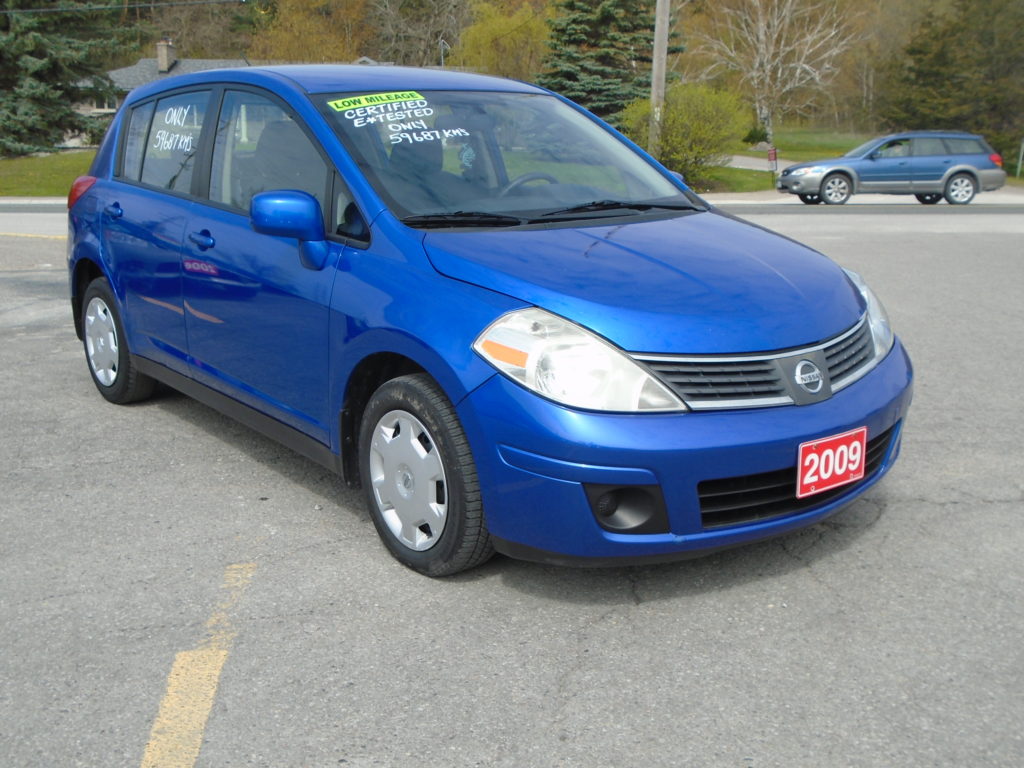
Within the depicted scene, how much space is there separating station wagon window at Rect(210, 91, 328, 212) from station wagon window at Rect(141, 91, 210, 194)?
237 millimetres

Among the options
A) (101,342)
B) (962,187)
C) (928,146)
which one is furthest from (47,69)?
(101,342)

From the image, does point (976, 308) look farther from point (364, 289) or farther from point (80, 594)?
point (80, 594)

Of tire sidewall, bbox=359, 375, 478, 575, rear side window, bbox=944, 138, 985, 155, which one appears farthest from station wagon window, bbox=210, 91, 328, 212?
rear side window, bbox=944, 138, 985, 155

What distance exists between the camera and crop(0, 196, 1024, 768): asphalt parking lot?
2816 millimetres

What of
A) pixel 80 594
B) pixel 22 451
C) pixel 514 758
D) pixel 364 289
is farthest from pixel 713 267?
pixel 22 451

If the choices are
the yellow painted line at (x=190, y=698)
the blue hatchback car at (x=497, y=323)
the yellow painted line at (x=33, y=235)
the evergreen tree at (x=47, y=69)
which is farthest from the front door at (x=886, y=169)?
the evergreen tree at (x=47, y=69)

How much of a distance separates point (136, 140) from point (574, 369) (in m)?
3.43

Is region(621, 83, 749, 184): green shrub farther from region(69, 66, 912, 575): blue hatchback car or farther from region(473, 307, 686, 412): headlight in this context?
region(473, 307, 686, 412): headlight

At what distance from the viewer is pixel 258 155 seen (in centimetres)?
461

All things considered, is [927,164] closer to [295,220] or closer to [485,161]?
[485,161]

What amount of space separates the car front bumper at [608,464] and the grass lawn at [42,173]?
2677cm

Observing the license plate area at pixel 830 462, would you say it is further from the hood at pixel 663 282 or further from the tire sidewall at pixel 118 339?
the tire sidewall at pixel 118 339

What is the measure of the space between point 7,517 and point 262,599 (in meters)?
1.44

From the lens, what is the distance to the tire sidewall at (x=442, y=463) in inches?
138
